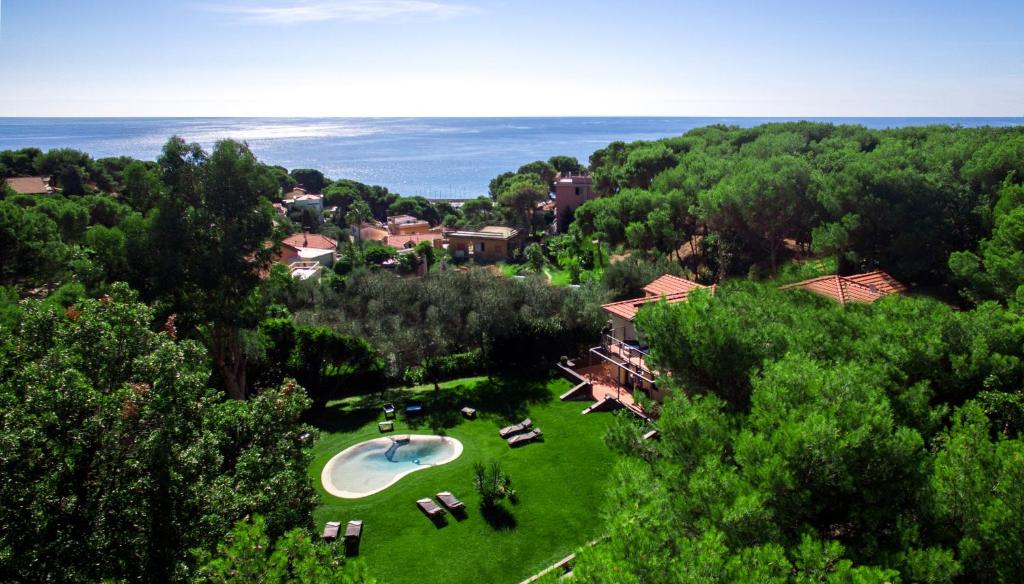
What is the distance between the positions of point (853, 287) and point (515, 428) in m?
13.9

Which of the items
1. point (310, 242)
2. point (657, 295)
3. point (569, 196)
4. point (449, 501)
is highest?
point (569, 196)

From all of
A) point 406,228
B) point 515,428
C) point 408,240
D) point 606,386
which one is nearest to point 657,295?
point 606,386

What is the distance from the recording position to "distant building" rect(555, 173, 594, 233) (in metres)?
64.4

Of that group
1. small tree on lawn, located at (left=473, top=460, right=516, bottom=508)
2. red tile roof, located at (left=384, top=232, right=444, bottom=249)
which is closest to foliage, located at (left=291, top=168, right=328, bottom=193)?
red tile roof, located at (left=384, top=232, right=444, bottom=249)

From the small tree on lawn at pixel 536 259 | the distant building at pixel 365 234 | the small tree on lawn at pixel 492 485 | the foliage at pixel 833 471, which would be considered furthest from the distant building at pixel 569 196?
the foliage at pixel 833 471

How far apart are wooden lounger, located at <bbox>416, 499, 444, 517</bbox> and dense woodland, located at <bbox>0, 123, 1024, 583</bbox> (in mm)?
5082

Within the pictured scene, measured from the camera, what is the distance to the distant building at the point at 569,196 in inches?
2534

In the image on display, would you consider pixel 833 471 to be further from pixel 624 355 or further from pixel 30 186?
pixel 30 186

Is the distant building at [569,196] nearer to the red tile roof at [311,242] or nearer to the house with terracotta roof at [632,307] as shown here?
the red tile roof at [311,242]

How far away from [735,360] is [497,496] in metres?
8.00

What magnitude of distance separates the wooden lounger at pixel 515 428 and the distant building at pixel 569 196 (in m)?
45.5

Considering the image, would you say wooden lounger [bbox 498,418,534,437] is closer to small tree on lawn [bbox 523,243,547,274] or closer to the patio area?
the patio area

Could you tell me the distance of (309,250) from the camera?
53.1 meters

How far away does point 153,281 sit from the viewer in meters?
17.9
